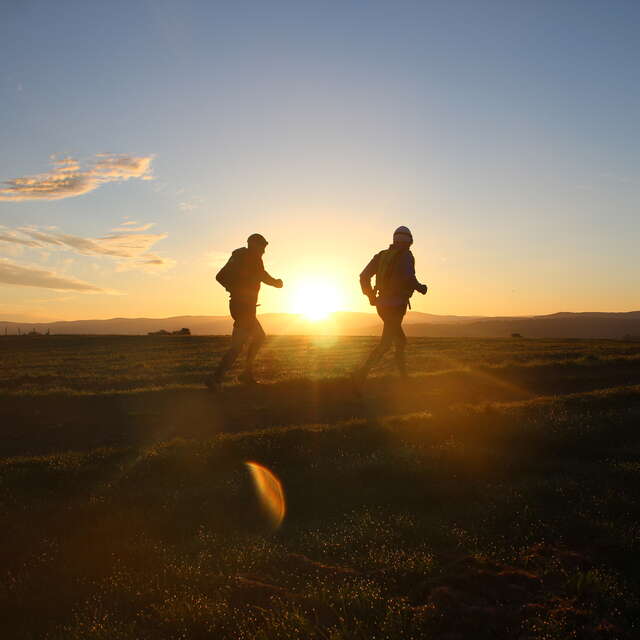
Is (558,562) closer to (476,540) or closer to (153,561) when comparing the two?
(476,540)

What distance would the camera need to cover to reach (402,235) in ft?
34.1

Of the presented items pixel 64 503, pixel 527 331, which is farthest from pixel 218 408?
pixel 527 331

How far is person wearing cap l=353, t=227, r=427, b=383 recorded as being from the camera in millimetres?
10398

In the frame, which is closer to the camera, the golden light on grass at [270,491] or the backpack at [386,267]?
the golden light on grass at [270,491]

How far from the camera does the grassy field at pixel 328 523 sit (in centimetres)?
319

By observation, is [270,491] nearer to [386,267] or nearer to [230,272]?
[386,267]

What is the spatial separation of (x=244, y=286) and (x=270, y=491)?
6.09 meters

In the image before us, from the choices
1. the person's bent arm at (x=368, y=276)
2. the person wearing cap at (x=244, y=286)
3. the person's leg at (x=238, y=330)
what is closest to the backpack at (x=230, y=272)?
the person wearing cap at (x=244, y=286)

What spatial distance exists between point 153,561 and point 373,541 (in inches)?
62.2

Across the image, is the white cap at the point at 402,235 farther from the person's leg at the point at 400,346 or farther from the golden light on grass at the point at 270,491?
the golden light on grass at the point at 270,491

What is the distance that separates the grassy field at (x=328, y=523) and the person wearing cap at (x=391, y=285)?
1618 millimetres

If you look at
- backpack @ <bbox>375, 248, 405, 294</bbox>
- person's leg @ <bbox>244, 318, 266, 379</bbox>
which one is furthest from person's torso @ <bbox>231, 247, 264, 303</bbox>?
backpack @ <bbox>375, 248, 405, 294</bbox>

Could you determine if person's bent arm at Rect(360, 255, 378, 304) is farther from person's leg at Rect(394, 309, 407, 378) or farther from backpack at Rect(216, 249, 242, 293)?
backpack at Rect(216, 249, 242, 293)

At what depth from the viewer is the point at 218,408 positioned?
9.23 metres
